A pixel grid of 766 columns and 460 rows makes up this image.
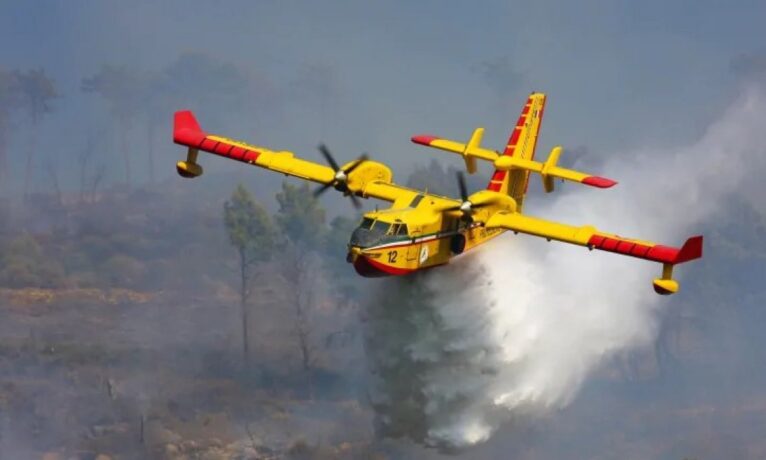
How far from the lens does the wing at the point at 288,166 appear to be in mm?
48000

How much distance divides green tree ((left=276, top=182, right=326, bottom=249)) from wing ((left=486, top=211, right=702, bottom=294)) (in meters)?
29.1

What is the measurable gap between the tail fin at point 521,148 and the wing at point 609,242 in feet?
12.4

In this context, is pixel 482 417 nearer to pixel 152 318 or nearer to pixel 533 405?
pixel 533 405

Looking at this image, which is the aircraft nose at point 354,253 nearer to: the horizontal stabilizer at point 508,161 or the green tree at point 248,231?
the horizontal stabilizer at point 508,161

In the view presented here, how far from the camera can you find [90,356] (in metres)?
69.3

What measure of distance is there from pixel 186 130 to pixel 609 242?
15.3 metres

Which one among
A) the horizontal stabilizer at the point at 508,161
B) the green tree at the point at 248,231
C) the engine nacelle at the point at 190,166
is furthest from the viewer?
the green tree at the point at 248,231

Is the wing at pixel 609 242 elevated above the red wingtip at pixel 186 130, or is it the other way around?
the red wingtip at pixel 186 130

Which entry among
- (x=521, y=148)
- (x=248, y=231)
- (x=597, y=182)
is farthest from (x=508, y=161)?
(x=248, y=231)

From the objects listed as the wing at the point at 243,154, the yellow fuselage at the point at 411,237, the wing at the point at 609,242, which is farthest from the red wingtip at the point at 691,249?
the wing at the point at 243,154

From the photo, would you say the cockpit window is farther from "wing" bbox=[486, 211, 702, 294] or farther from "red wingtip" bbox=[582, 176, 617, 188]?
"red wingtip" bbox=[582, 176, 617, 188]

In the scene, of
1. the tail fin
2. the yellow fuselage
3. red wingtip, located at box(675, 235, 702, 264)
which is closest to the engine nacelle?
the yellow fuselage

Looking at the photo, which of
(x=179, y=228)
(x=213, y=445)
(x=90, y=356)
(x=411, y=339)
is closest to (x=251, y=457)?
(x=213, y=445)

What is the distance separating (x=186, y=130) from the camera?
52562mm
